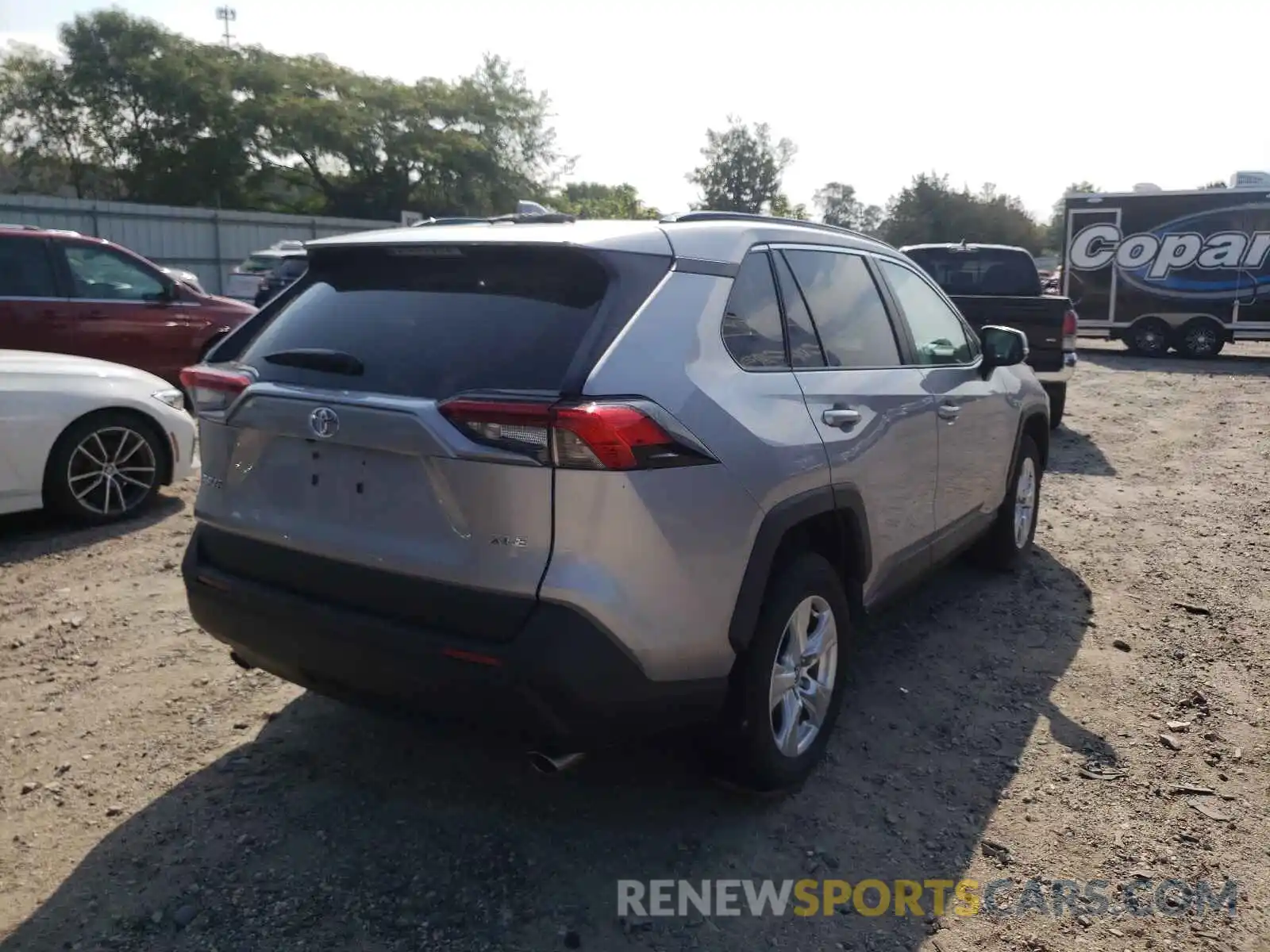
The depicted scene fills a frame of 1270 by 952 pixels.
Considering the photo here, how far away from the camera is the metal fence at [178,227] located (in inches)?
974

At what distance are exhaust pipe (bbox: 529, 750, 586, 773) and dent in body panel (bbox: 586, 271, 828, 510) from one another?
869 millimetres

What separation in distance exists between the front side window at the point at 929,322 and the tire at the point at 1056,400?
585cm

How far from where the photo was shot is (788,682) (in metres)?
3.24

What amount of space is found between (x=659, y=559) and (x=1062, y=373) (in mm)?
8614

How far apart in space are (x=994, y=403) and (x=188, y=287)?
7791 mm

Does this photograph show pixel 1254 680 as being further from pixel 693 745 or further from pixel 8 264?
pixel 8 264

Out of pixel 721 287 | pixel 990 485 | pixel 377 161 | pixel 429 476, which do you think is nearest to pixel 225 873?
pixel 429 476

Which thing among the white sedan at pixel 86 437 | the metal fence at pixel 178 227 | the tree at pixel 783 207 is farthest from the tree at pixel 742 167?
the white sedan at pixel 86 437

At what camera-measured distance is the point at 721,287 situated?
121 inches

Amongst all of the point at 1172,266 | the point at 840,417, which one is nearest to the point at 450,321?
the point at 840,417

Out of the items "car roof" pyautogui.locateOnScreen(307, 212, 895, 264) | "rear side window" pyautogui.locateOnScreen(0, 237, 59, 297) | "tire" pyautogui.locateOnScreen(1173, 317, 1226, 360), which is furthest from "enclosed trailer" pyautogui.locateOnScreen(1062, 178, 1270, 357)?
"car roof" pyautogui.locateOnScreen(307, 212, 895, 264)

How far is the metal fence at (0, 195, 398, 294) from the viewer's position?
24750mm

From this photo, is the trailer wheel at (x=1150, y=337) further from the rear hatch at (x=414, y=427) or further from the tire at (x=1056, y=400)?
the rear hatch at (x=414, y=427)

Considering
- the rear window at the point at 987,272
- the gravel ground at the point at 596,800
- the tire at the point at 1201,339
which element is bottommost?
the gravel ground at the point at 596,800
